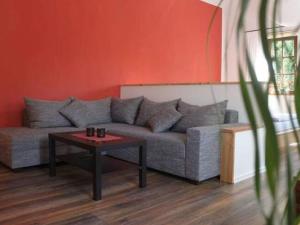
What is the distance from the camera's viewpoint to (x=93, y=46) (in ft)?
15.1

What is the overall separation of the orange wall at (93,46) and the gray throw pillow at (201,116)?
5.61 ft

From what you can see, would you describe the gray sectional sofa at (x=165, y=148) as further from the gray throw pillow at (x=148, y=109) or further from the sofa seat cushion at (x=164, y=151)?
the gray throw pillow at (x=148, y=109)

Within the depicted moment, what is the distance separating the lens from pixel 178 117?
359 centimetres

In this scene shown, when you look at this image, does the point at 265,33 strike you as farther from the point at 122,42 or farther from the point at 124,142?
the point at 122,42

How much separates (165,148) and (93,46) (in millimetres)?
2196

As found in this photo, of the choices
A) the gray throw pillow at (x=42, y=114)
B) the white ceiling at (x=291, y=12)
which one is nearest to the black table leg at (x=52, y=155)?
the gray throw pillow at (x=42, y=114)

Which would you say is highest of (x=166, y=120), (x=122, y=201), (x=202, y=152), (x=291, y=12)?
(x=291, y=12)

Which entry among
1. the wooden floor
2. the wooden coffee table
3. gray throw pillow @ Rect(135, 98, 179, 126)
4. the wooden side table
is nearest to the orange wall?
gray throw pillow @ Rect(135, 98, 179, 126)

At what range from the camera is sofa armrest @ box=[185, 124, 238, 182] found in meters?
Answer: 2.93

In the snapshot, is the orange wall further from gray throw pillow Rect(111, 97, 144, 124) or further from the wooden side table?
the wooden side table

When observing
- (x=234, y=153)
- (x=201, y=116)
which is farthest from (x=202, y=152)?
(x=201, y=116)

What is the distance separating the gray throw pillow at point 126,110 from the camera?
171 inches

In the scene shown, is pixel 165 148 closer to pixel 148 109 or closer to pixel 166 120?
pixel 166 120

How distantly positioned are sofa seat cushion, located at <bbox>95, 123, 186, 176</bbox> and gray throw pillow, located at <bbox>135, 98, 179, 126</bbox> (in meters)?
0.42
